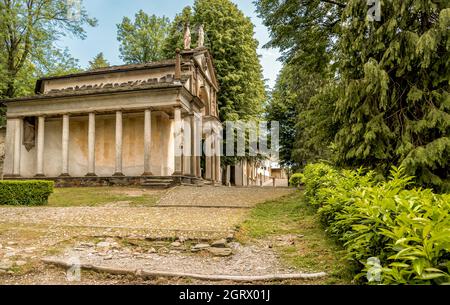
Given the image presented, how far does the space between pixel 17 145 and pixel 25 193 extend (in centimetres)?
1196

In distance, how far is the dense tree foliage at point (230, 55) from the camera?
101 ft

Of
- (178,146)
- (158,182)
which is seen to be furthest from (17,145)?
(158,182)

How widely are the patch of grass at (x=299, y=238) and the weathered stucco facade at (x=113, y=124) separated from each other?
36.3ft

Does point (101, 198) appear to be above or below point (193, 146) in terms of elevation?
below

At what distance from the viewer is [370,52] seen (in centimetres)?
905

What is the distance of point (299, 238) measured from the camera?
6.79 m

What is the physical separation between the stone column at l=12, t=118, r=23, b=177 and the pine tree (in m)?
21.9

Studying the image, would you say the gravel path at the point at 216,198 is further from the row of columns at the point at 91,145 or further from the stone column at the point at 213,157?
the stone column at the point at 213,157

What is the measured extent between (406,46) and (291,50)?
649 cm

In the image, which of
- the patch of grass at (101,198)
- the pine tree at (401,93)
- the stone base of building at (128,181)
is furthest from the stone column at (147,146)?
the pine tree at (401,93)

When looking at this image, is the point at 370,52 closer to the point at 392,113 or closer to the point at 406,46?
the point at 406,46

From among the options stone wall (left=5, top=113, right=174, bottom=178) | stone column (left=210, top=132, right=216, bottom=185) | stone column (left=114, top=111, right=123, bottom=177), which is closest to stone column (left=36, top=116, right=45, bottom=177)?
stone wall (left=5, top=113, right=174, bottom=178)

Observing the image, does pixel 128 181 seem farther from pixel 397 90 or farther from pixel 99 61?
pixel 99 61
